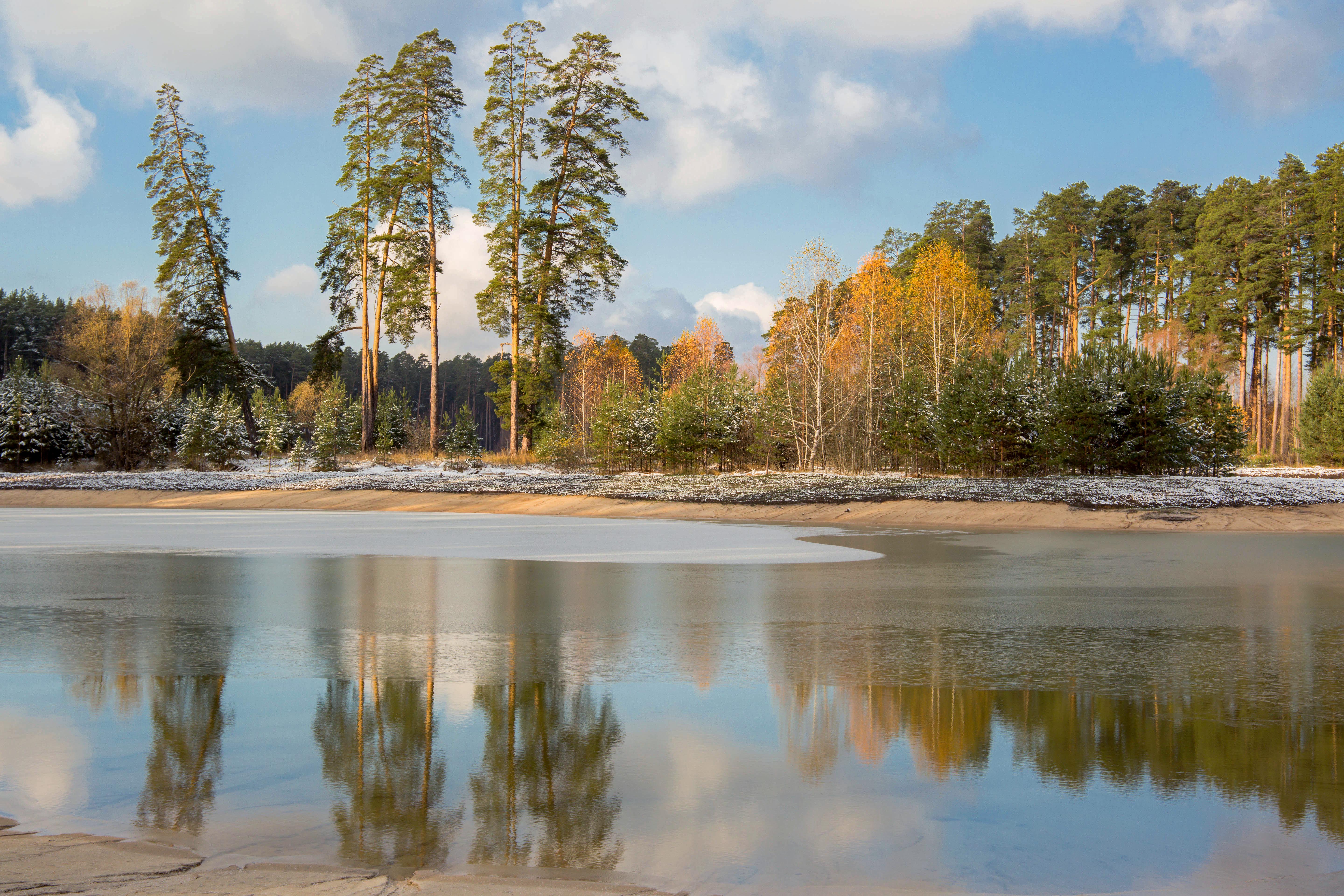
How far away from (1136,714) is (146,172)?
2051 inches

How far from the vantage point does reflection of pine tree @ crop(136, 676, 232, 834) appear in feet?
12.4

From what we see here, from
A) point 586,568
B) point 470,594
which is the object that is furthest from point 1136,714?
point 586,568

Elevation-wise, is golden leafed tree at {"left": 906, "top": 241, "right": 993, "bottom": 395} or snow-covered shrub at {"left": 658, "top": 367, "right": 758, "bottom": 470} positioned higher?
golden leafed tree at {"left": 906, "top": 241, "right": 993, "bottom": 395}

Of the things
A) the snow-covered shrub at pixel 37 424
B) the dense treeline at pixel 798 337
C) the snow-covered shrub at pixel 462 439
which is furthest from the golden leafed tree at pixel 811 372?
the snow-covered shrub at pixel 37 424

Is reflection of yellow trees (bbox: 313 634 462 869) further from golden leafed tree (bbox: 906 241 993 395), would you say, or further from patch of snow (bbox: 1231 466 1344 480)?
golden leafed tree (bbox: 906 241 993 395)

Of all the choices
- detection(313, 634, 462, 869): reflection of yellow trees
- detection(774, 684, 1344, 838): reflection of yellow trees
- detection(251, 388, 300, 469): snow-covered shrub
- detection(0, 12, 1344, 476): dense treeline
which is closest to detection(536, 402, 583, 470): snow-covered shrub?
detection(0, 12, 1344, 476): dense treeline

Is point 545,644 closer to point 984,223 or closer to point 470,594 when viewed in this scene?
point 470,594

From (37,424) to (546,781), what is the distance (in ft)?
154

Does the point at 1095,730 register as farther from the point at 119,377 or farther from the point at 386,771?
the point at 119,377

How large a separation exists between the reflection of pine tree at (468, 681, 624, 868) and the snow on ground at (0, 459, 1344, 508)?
19.4m

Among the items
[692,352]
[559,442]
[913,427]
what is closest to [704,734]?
[913,427]

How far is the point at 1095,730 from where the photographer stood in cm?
498

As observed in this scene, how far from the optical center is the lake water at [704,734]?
11.3ft

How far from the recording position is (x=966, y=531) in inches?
784
